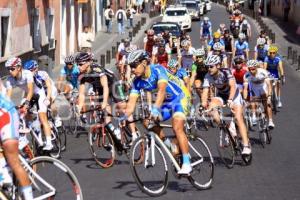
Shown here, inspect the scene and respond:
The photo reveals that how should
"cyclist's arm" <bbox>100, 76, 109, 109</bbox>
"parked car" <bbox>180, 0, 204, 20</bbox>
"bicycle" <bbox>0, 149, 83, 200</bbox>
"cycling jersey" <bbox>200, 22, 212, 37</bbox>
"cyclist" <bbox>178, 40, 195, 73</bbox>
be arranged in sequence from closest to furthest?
"bicycle" <bbox>0, 149, 83, 200</bbox> < "cyclist's arm" <bbox>100, 76, 109, 109</bbox> < "cyclist" <bbox>178, 40, 195, 73</bbox> < "cycling jersey" <bbox>200, 22, 212, 37</bbox> < "parked car" <bbox>180, 0, 204, 20</bbox>

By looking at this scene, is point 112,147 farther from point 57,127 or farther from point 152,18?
point 152,18

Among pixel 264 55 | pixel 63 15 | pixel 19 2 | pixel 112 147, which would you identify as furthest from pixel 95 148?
pixel 63 15

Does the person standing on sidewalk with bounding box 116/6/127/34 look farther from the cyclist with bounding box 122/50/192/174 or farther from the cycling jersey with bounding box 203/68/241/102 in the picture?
the cyclist with bounding box 122/50/192/174

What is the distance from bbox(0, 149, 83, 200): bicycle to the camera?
22.8 feet

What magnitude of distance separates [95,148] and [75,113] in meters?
4.00

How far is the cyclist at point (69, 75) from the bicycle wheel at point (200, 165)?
5.81m

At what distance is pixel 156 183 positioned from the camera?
9492mm

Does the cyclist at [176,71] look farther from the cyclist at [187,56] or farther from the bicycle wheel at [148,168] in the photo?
A: the bicycle wheel at [148,168]

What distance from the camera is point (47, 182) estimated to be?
23.8 ft

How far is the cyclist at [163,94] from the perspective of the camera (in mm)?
9250

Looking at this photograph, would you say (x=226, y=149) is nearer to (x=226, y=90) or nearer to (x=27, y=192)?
(x=226, y=90)

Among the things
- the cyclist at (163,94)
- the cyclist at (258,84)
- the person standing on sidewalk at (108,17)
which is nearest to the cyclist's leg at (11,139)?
the cyclist at (163,94)

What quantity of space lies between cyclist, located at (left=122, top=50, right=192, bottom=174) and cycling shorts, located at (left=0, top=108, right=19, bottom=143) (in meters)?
2.78

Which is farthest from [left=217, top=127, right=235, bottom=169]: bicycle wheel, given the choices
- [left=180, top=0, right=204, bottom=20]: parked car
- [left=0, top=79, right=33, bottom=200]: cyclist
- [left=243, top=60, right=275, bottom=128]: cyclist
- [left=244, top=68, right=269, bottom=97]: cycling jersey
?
[left=180, top=0, right=204, bottom=20]: parked car
